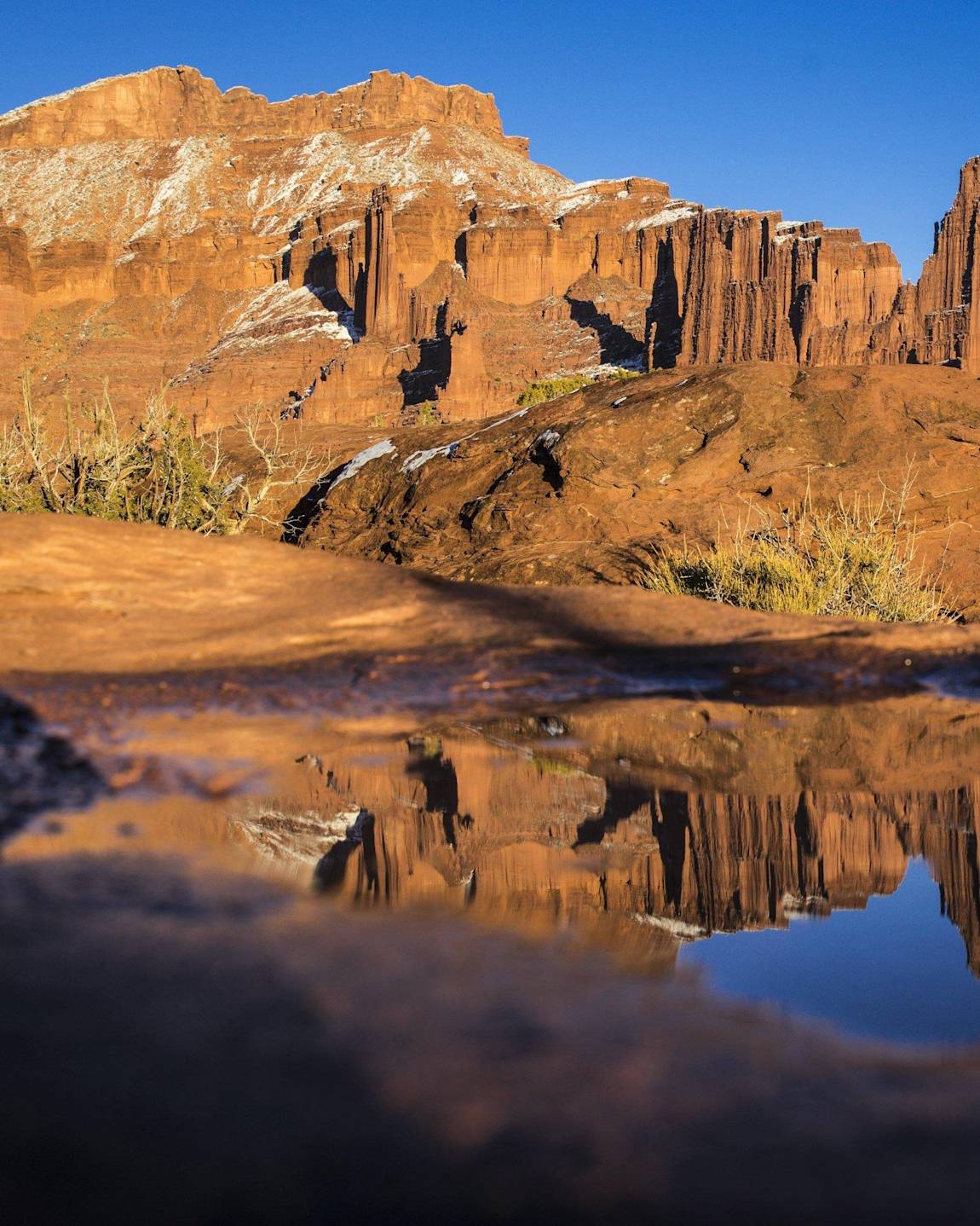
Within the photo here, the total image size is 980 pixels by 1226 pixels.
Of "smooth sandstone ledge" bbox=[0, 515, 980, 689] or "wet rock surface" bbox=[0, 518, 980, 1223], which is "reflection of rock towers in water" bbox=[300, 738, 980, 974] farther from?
"smooth sandstone ledge" bbox=[0, 515, 980, 689]

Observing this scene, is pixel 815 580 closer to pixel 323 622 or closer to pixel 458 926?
pixel 323 622

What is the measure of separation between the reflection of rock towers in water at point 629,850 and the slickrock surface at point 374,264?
70549 millimetres

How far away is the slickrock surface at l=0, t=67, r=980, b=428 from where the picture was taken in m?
83.9

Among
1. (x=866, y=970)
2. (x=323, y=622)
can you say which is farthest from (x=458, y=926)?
(x=323, y=622)

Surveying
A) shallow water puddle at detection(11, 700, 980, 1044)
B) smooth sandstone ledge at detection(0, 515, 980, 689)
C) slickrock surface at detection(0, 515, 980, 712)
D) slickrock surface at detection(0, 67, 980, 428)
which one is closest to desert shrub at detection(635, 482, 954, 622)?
smooth sandstone ledge at detection(0, 515, 980, 689)

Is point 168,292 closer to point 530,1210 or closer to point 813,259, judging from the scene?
point 813,259

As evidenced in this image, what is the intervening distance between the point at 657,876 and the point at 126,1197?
6.12 feet

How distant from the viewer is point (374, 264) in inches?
4429

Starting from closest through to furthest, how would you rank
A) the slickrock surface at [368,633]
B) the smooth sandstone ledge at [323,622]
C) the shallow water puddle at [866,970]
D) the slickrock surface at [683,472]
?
the shallow water puddle at [866,970], the slickrock surface at [368,633], the smooth sandstone ledge at [323,622], the slickrock surface at [683,472]

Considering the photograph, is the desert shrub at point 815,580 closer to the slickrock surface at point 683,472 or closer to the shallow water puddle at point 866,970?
the slickrock surface at point 683,472

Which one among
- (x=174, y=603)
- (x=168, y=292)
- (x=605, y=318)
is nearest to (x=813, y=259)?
(x=605, y=318)

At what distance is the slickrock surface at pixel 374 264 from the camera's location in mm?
83938

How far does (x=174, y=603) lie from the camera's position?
7.10m

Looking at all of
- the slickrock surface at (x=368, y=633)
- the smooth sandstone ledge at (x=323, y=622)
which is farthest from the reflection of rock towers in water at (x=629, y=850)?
the smooth sandstone ledge at (x=323, y=622)
